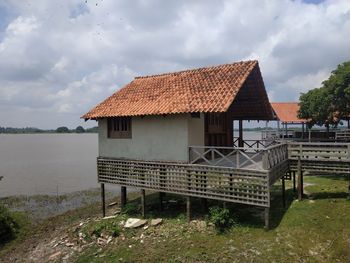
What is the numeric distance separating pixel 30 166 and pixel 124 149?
1351 inches

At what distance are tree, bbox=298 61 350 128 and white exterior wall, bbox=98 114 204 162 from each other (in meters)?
10.6

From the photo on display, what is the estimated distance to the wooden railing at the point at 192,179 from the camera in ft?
43.0

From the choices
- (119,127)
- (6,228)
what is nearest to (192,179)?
(119,127)

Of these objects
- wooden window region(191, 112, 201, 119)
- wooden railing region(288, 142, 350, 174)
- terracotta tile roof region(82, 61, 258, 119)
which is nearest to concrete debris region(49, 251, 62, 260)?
terracotta tile roof region(82, 61, 258, 119)

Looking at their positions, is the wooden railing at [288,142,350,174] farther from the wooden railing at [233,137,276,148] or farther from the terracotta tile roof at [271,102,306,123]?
the terracotta tile roof at [271,102,306,123]

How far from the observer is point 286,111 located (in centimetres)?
3625

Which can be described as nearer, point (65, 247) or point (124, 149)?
point (65, 247)

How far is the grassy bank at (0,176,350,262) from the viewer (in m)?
11.9

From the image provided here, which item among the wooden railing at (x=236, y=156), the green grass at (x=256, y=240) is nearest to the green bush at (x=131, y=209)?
the green grass at (x=256, y=240)

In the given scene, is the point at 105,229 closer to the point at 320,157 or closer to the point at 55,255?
the point at 55,255

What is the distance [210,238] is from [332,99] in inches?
555

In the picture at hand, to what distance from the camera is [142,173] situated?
16547mm

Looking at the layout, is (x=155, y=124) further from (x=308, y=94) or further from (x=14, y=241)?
(x=308, y=94)

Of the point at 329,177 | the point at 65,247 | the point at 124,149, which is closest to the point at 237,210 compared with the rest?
the point at 124,149
